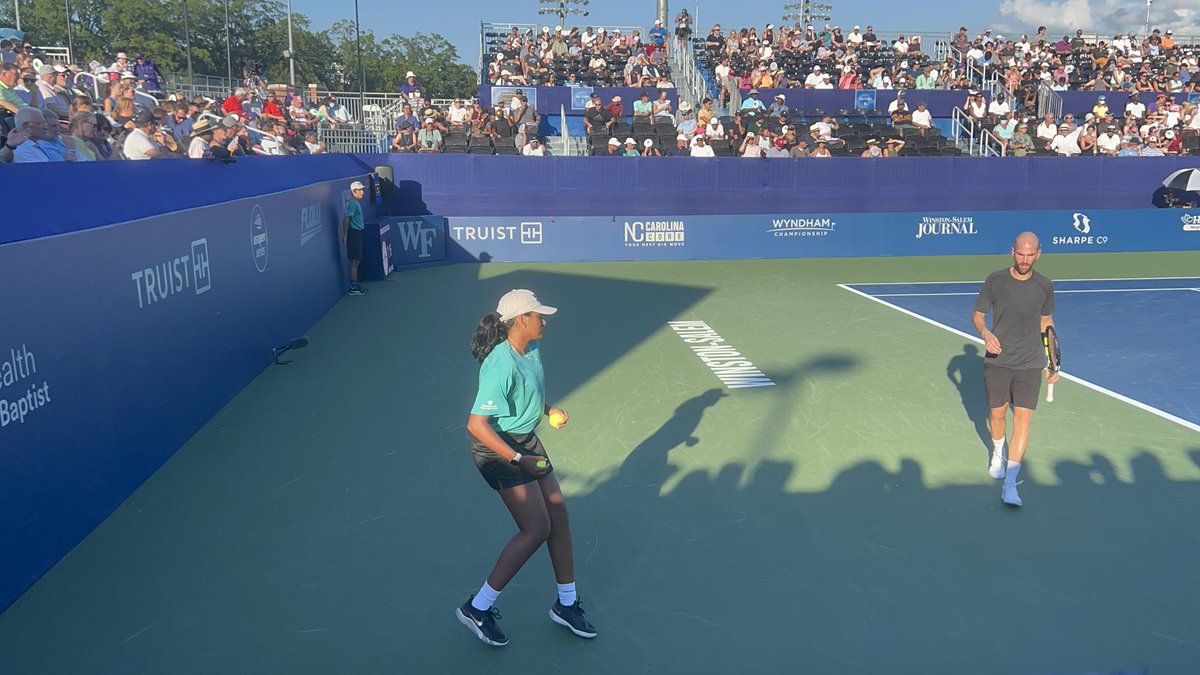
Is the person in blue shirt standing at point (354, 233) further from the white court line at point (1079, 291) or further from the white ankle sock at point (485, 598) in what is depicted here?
the white ankle sock at point (485, 598)

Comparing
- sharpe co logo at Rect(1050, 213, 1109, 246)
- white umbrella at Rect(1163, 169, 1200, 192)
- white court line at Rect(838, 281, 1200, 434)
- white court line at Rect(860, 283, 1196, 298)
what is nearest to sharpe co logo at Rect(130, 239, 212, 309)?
white court line at Rect(838, 281, 1200, 434)

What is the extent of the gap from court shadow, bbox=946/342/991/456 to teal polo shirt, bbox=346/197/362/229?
9975 millimetres

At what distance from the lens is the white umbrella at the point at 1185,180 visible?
23.1 metres

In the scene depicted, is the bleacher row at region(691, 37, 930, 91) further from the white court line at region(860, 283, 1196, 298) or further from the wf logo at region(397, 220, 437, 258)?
the white court line at region(860, 283, 1196, 298)

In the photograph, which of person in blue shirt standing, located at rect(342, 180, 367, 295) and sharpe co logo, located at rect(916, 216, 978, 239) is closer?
person in blue shirt standing, located at rect(342, 180, 367, 295)

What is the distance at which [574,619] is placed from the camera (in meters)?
4.96

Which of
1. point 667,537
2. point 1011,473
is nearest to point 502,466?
point 667,537

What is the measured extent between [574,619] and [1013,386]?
3.93 metres

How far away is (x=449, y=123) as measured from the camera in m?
24.8

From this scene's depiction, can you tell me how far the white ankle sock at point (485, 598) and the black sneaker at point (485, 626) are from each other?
0.03 meters

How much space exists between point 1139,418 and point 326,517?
305 inches

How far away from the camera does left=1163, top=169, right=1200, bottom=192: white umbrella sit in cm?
2314

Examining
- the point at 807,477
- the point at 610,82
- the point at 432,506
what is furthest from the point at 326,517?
the point at 610,82

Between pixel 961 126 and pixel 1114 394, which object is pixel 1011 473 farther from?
pixel 961 126
